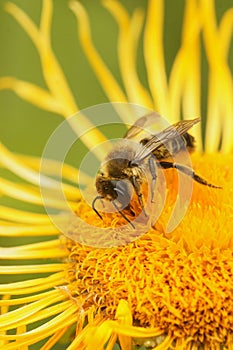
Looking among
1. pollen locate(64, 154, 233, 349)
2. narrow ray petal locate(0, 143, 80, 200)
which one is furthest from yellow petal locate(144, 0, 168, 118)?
pollen locate(64, 154, 233, 349)

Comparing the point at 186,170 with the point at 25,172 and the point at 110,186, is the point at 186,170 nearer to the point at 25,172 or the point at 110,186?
the point at 110,186

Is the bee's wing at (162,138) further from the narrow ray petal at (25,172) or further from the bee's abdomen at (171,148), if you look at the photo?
the narrow ray petal at (25,172)

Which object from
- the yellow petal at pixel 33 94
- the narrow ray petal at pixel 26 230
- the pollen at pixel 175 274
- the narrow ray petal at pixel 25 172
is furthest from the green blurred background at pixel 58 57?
the pollen at pixel 175 274

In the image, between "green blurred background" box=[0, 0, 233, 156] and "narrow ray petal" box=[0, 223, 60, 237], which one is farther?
"green blurred background" box=[0, 0, 233, 156]

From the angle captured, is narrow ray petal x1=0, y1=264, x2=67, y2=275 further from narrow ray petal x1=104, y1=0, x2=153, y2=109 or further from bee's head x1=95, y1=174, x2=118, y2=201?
narrow ray petal x1=104, y1=0, x2=153, y2=109

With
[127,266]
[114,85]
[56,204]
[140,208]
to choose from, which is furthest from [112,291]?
[114,85]

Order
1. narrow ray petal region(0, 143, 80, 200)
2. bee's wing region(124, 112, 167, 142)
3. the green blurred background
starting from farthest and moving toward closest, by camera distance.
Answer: the green blurred background, narrow ray petal region(0, 143, 80, 200), bee's wing region(124, 112, 167, 142)

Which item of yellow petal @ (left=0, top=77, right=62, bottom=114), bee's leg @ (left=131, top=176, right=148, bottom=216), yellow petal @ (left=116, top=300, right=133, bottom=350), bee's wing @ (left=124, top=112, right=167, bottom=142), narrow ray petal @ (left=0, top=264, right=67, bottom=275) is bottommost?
yellow petal @ (left=116, top=300, right=133, bottom=350)
